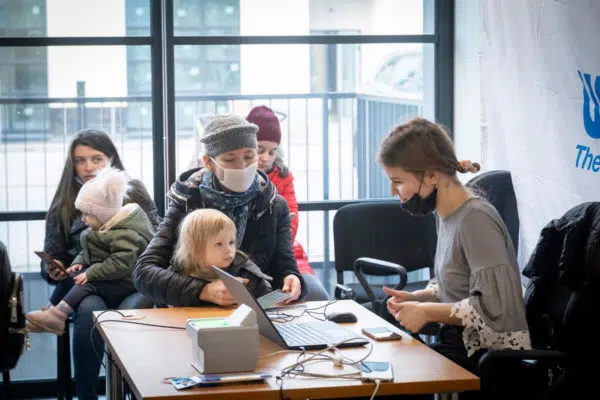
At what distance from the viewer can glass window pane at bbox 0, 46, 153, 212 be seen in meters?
4.65

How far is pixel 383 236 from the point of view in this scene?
4.61 m

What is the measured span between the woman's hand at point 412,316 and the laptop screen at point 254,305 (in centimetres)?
39

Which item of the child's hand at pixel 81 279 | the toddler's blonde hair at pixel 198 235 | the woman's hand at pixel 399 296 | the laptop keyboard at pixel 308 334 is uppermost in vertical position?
the toddler's blonde hair at pixel 198 235

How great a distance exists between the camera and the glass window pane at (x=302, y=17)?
4.73m

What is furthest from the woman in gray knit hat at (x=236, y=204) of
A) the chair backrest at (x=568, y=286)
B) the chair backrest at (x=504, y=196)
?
the chair backrest at (x=504, y=196)

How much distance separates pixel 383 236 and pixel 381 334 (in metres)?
1.87

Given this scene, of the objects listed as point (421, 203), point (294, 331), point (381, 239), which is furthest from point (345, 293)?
point (294, 331)

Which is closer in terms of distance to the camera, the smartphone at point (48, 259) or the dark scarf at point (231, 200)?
the dark scarf at point (231, 200)

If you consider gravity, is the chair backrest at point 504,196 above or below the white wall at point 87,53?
below

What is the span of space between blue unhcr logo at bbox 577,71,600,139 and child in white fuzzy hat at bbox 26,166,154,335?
191 cm

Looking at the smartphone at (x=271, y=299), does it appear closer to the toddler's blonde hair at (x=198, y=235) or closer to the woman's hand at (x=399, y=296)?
the toddler's blonde hair at (x=198, y=235)

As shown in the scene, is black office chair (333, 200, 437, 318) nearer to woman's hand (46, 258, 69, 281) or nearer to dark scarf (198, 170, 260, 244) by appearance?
dark scarf (198, 170, 260, 244)

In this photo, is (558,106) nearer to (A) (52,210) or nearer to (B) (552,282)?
(B) (552,282)

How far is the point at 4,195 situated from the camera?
15.3 ft
